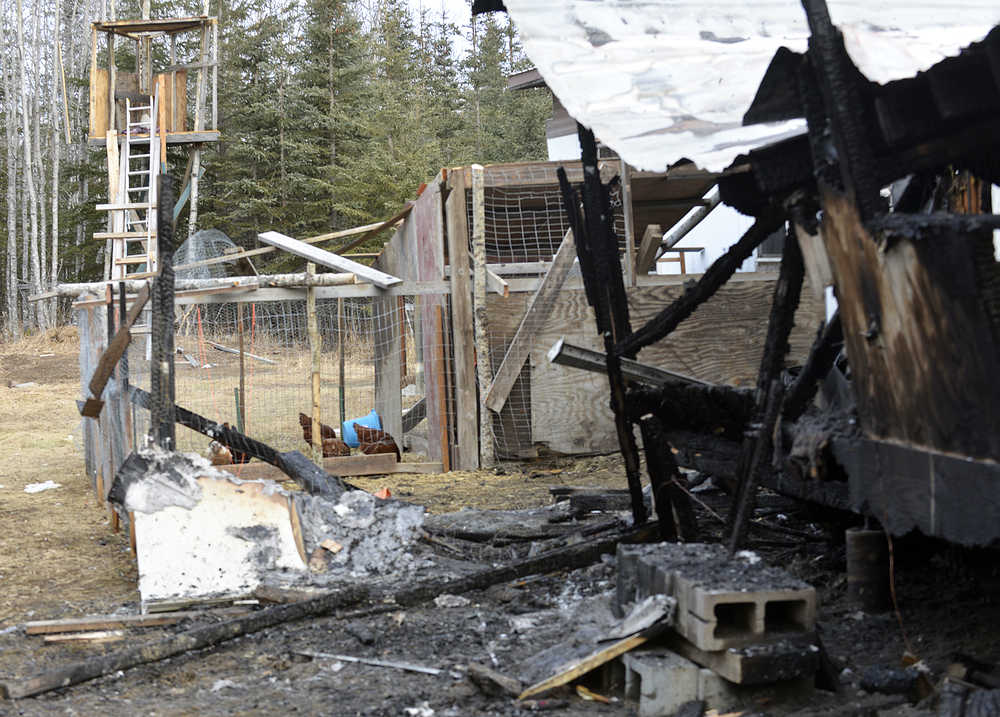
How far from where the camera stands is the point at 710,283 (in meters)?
5.41

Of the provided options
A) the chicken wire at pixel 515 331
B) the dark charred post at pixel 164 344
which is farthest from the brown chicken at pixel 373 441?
the dark charred post at pixel 164 344

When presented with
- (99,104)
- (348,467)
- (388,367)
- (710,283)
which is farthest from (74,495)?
(99,104)

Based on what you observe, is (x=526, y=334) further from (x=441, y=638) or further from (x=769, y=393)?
(x=769, y=393)

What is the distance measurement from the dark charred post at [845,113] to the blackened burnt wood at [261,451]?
471 cm

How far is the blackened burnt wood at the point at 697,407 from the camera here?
5.25 m

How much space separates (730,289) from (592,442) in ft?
7.86

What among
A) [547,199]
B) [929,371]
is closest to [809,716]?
[929,371]

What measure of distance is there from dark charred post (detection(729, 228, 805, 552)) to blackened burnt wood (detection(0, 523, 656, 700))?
1486 millimetres

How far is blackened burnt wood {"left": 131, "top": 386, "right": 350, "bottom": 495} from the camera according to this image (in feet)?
22.2

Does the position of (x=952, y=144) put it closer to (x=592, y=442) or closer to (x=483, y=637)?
(x=483, y=637)

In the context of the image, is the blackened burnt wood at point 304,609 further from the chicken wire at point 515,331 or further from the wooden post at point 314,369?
the chicken wire at point 515,331

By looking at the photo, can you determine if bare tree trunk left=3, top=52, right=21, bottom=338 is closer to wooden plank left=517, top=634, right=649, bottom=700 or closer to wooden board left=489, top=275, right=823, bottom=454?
wooden board left=489, top=275, right=823, bottom=454

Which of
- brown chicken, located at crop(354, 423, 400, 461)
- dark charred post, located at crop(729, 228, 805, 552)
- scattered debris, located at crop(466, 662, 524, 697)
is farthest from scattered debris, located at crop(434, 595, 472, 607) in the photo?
brown chicken, located at crop(354, 423, 400, 461)

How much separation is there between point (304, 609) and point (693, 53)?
3578 millimetres
